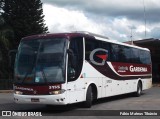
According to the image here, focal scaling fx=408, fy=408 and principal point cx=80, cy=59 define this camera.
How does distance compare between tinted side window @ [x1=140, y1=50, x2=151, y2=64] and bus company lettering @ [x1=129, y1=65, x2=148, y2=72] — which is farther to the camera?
tinted side window @ [x1=140, y1=50, x2=151, y2=64]

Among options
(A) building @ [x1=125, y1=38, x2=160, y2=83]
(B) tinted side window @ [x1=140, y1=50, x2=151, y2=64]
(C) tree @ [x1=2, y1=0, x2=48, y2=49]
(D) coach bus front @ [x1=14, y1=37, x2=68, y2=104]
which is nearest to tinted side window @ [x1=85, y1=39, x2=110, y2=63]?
(D) coach bus front @ [x1=14, y1=37, x2=68, y2=104]

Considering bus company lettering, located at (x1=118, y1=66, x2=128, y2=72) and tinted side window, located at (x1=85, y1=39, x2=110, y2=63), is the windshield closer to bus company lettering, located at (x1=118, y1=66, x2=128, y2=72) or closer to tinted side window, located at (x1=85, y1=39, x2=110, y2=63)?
tinted side window, located at (x1=85, y1=39, x2=110, y2=63)

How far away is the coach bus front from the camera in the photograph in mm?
15125

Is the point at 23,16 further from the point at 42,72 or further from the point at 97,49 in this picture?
the point at 42,72

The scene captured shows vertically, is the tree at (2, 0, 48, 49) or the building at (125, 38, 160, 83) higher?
the tree at (2, 0, 48, 49)

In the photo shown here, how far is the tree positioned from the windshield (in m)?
36.6

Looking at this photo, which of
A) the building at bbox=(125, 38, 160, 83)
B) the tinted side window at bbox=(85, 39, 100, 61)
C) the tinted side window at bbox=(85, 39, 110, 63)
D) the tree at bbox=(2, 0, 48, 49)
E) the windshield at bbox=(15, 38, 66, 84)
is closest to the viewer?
the windshield at bbox=(15, 38, 66, 84)

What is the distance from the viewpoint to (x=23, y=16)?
52.5m

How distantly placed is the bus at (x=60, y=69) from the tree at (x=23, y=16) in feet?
111

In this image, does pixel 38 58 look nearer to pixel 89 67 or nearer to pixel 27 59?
pixel 27 59

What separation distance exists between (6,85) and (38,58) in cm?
2954

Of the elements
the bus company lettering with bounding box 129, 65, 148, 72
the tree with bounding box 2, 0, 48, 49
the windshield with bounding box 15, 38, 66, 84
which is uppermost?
the tree with bounding box 2, 0, 48, 49

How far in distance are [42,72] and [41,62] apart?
0.43 meters

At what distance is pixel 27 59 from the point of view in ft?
52.0
